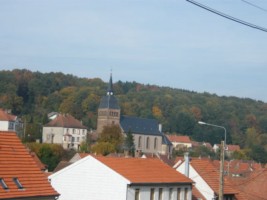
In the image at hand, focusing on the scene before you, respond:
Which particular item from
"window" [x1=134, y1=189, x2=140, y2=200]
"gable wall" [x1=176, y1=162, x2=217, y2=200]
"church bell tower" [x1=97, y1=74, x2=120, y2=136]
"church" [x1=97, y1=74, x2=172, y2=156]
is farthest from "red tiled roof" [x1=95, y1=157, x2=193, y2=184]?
"church bell tower" [x1=97, y1=74, x2=120, y2=136]

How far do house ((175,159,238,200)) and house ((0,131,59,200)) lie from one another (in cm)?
1525

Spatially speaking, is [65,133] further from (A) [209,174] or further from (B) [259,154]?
(A) [209,174]

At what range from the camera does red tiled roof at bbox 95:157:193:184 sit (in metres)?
34.2

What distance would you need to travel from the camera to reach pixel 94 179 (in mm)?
34844

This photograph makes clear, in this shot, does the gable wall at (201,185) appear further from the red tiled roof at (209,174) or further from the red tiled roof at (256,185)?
the red tiled roof at (256,185)

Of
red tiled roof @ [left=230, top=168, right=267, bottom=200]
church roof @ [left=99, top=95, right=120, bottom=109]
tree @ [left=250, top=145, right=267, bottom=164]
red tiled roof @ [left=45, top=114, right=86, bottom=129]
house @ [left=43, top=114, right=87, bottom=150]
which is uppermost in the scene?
church roof @ [left=99, top=95, right=120, bottom=109]

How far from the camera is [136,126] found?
564 feet

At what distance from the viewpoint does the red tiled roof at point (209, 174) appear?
3947 centimetres

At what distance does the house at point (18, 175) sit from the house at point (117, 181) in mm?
7485

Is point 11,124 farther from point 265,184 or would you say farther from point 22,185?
point 22,185

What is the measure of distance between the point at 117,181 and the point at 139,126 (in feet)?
459

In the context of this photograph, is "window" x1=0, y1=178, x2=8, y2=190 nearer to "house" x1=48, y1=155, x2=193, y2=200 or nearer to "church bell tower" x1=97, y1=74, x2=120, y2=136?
"house" x1=48, y1=155, x2=193, y2=200

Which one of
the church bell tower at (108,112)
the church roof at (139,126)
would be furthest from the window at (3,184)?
the church roof at (139,126)

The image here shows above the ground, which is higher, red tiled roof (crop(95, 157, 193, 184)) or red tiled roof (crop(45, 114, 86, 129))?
red tiled roof (crop(95, 157, 193, 184))
